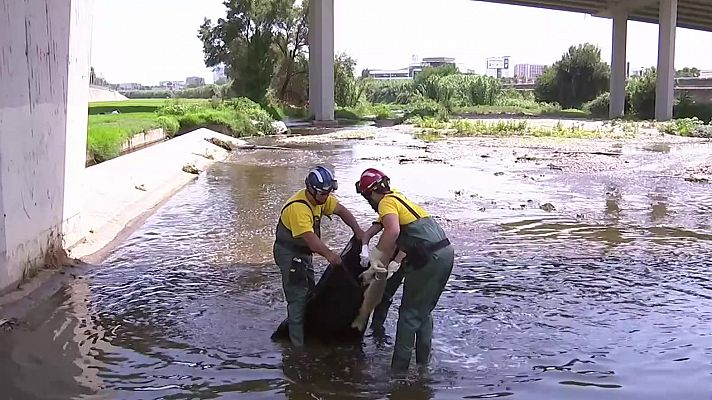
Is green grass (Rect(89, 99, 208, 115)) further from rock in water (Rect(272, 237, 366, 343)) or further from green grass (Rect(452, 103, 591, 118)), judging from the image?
rock in water (Rect(272, 237, 366, 343))

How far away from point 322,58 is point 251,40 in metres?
8.49

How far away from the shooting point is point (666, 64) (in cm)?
4644

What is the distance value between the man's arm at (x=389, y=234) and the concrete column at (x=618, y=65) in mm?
50042

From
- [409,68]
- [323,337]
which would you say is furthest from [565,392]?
[409,68]

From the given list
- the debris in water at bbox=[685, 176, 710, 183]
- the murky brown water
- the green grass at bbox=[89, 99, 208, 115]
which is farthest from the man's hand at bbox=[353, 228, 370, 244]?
the green grass at bbox=[89, 99, 208, 115]

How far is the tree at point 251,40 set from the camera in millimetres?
47844

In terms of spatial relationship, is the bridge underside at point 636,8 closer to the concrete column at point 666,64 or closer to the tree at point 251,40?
the concrete column at point 666,64

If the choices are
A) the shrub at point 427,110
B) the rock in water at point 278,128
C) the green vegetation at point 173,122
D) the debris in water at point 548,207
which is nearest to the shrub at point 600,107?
the shrub at point 427,110

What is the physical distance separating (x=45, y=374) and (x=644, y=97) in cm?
5107

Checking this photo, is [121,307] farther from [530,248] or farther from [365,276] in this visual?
[530,248]

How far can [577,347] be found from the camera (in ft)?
20.3

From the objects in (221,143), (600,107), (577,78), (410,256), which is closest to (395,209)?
(410,256)

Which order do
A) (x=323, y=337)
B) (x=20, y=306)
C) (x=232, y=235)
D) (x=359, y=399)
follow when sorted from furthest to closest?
1. (x=232, y=235)
2. (x=20, y=306)
3. (x=323, y=337)
4. (x=359, y=399)

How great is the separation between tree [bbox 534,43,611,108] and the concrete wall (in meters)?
Answer: 59.9
